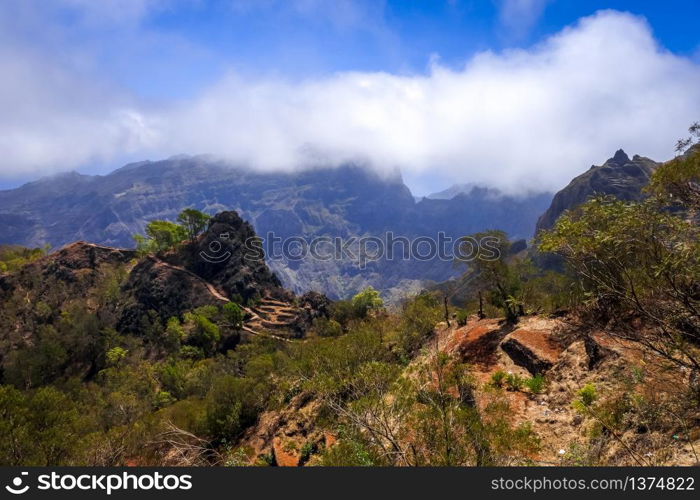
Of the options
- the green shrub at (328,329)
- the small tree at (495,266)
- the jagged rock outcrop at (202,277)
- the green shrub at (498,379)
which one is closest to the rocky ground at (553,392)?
the green shrub at (498,379)

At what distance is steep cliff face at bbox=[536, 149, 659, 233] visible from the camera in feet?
498

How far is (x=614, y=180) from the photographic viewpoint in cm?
15812

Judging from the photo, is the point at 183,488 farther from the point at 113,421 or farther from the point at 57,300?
the point at 57,300

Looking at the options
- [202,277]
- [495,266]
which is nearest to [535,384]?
[495,266]

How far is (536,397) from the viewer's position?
584 inches

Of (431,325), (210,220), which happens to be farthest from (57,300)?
(431,325)

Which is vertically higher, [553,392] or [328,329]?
[553,392]

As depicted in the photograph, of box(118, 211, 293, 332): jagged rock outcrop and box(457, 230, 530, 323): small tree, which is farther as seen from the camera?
box(118, 211, 293, 332): jagged rock outcrop

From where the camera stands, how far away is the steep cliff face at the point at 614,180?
498 feet

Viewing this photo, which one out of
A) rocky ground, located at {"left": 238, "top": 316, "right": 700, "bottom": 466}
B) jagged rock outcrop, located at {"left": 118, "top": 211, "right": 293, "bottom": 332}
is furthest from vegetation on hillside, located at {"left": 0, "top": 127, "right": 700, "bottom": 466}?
jagged rock outcrop, located at {"left": 118, "top": 211, "right": 293, "bottom": 332}

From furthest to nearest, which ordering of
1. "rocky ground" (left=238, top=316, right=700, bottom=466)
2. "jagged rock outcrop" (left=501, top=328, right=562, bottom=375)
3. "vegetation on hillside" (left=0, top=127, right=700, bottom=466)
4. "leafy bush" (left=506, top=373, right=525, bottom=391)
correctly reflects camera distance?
"jagged rock outcrop" (left=501, top=328, right=562, bottom=375) < "leafy bush" (left=506, top=373, right=525, bottom=391) < "rocky ground" (left=238, top=316, right=700, bottom=466) < "vegetation on hillside" (left=0, top=127, right=700, bottom=466)

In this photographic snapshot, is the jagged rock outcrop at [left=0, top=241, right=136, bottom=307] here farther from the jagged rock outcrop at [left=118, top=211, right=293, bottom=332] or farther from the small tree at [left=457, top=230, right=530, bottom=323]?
the small tree at [left=457, top=230, right=530, bottom=323]

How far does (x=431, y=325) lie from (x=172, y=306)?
187ft

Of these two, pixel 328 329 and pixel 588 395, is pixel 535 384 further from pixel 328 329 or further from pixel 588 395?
pixel 328 329
